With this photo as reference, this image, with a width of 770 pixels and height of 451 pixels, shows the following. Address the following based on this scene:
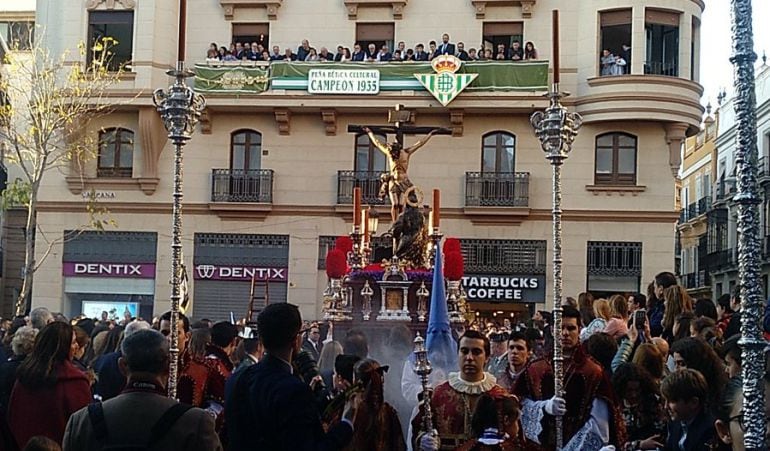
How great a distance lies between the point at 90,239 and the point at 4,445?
920 inches

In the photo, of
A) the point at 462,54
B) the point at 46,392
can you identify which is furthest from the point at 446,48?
the point at 46,392

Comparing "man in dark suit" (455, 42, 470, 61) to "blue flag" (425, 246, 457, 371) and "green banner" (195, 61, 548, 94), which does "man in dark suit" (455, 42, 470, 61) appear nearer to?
"green banner" (195, 61, 548, 94)

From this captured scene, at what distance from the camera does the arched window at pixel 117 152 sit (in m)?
27.4

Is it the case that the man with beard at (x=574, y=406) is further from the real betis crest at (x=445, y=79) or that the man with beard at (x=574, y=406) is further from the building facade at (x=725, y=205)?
the building facade at (x=725, y=205)

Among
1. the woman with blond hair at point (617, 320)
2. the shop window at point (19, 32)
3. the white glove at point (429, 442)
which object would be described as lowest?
the white glove at point (429, 442)

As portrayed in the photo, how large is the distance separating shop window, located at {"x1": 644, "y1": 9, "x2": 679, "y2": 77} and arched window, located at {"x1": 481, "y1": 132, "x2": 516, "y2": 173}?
4.10 m

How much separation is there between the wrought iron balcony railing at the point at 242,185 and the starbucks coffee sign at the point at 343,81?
281 cm

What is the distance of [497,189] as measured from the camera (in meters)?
26.4

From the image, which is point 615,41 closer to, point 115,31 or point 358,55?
point 358,55

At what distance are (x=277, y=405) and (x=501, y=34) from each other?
925 inches

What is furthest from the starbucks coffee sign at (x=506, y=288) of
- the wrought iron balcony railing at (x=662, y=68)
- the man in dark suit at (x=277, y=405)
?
the man in dark suit at (x=277, y=405)

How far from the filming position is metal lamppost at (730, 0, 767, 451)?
3.63 metres

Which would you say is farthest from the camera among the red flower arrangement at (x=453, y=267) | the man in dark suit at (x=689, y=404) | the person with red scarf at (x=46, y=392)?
the red flower arrangement at (x=453, y=267)

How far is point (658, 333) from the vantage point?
432 inches
